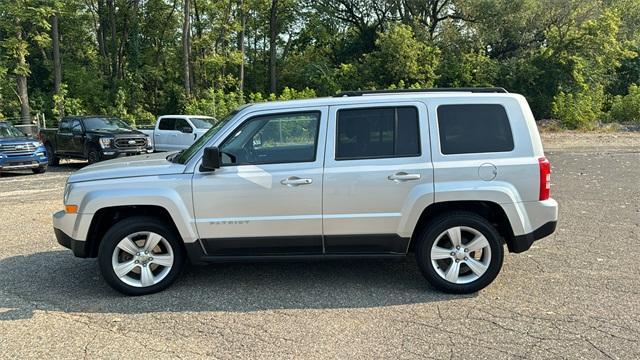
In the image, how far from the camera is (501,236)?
201 inches

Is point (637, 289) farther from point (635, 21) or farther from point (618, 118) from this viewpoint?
point (635, 21)

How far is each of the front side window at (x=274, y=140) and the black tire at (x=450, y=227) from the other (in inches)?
51.4

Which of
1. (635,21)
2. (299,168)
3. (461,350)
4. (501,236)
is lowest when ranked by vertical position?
(461,350)

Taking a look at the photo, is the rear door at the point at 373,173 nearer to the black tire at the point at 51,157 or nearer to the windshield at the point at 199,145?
the windshield at the point at 199,145

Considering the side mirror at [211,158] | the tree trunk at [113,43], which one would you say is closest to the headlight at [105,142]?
the side mirror at [211,158]

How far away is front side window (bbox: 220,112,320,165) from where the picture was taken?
489cm

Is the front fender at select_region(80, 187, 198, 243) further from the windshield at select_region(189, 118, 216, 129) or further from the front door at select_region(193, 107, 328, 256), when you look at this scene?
the windshield at select_region(189, 118, 216, 129)

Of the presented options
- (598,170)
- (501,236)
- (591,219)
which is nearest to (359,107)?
(501,236)

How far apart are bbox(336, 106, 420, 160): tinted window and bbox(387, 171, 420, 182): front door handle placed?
0.20 m

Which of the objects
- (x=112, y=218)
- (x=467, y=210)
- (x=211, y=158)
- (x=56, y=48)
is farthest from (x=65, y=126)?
(x=56, y=48)

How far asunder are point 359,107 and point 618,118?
95.7 ft

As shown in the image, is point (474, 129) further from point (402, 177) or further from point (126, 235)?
point (126, 235)

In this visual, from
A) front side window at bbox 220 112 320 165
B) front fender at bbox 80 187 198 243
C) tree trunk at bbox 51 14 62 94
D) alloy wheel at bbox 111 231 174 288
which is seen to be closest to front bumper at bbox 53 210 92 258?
front fender at bbox 80 187 198 243

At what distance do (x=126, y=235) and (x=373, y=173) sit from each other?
7.81 ft
